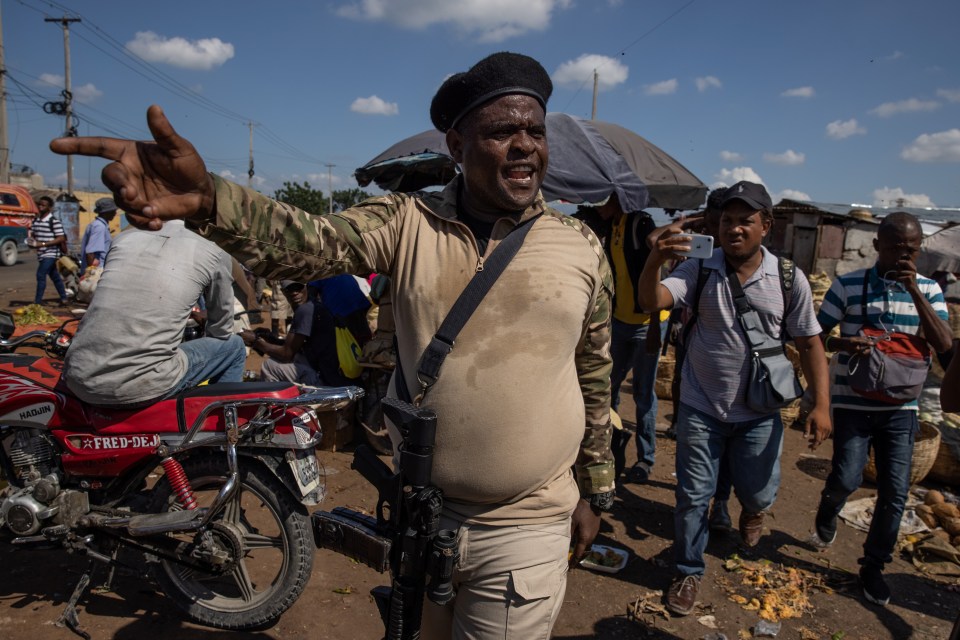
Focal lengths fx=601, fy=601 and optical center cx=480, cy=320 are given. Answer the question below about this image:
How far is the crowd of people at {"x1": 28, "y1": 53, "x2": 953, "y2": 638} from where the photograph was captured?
160 cm

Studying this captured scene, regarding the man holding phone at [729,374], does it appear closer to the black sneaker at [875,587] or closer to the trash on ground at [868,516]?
the black sneaker at [875,587]

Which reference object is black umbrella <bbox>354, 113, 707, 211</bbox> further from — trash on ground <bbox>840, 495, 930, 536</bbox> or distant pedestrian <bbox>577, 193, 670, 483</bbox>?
trash on ground <bbox>840, 495, 930, 536</bbox>

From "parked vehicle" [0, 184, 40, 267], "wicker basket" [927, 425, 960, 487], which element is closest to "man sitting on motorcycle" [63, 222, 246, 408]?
"wicker basket" [927, 425, 960, 487]

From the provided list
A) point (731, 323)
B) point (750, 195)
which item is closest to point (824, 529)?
point (731, 323)

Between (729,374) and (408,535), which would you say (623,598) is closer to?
(729,374)

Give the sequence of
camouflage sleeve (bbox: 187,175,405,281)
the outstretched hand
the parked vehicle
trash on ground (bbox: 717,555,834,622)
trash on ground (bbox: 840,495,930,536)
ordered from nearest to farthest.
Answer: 1. the outstretched hand
2. camouflage sleeve (bbox: 187,175,405,281)
3. trash on ground (bbox: 717,555,834,622)
4. trash on ground (bbox: 840,495,930,536)
5. the parked vehicle

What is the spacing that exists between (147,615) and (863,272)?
4591mm

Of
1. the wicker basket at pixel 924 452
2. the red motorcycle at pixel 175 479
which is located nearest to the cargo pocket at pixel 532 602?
the red motorcycle at pixel 175 479

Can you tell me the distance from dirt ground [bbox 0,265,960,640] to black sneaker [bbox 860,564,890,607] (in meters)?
0.05

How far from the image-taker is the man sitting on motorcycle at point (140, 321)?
2877mm

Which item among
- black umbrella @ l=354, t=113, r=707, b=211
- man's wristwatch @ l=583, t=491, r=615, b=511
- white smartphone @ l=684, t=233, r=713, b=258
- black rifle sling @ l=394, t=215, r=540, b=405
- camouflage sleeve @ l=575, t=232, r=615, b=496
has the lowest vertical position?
man's wristwatch @ l=583, t=491, r=615, b=511

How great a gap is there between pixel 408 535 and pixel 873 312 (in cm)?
341

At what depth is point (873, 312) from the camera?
3.72 metres

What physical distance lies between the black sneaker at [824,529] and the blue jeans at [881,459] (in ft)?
1.27
